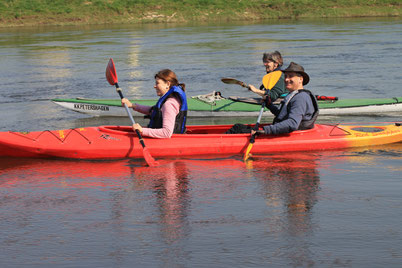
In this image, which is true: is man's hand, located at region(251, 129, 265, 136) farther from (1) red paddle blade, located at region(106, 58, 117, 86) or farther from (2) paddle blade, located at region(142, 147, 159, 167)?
(1) red paddle blade, located at region(106, 58, 117, 86)

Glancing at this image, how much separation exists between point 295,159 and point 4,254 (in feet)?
12.3

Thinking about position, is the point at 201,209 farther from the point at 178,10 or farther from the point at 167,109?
the point at 178,10

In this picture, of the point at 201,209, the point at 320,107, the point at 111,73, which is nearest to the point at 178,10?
the point at 320,107

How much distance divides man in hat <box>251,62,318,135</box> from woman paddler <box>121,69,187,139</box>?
871mm

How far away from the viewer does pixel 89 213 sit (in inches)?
213

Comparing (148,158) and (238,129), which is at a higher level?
(238,129)

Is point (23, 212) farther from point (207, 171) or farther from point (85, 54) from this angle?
point (85, 54)

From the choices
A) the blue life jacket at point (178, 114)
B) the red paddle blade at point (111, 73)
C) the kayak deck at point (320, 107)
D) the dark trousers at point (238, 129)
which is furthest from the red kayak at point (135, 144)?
the kayak deck at point (320, 107)

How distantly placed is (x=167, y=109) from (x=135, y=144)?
0.67m

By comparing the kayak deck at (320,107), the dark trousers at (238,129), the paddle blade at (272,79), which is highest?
the paddle blade at (272,79)

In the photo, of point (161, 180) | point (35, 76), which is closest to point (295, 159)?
point (161, 180)

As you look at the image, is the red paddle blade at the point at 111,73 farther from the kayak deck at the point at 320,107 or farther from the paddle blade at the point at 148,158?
the kayak deck at the point at 320,107

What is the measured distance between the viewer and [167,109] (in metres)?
6.88

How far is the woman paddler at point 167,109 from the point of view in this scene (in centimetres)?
686
